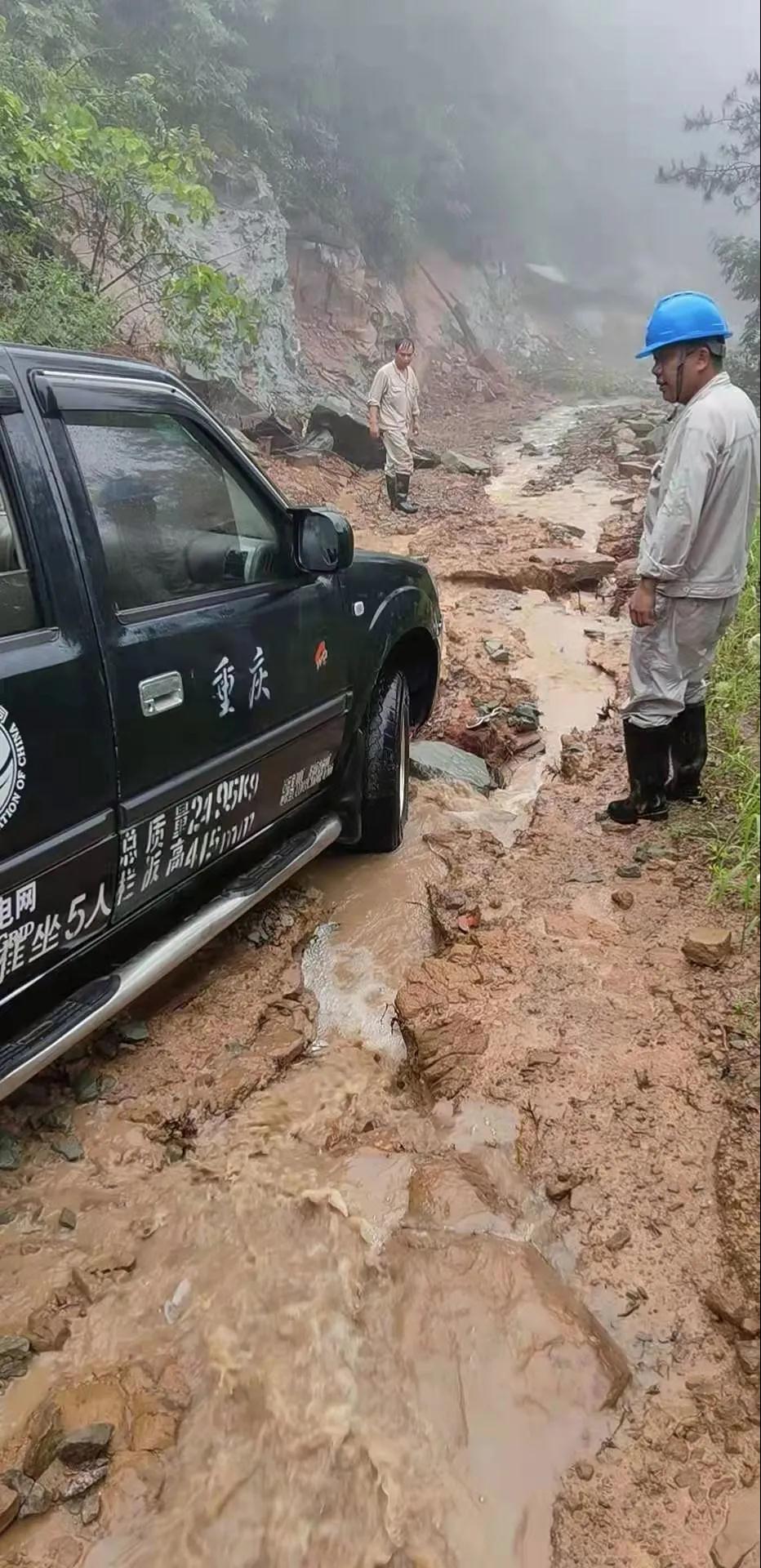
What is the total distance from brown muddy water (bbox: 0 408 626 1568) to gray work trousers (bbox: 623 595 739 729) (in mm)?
1658

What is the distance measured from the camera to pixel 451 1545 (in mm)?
1391

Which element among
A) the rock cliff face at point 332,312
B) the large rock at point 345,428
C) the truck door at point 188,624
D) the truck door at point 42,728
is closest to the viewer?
the truck door at point 42,728

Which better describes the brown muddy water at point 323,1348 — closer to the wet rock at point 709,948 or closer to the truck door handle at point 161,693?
the wet rock at point 709,948

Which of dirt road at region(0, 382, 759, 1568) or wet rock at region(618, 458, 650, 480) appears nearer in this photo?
dirt road at region(0, 382, 759, 1568)

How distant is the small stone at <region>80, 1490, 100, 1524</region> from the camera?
1.43m

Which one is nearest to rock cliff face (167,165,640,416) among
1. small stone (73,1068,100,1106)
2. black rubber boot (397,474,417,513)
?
black rubber boot (397,474,417,513)

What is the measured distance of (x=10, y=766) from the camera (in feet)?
5.67

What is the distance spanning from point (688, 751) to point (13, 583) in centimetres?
248

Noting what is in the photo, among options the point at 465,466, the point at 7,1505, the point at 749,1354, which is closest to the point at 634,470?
the point at 465,466

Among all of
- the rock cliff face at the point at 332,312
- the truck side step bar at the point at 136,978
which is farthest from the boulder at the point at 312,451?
the truck side step bar at the point at 136,978

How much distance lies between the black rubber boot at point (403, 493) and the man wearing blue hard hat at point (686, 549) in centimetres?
607

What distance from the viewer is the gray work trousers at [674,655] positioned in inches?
123

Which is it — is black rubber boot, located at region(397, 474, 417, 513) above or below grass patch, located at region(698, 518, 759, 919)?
above

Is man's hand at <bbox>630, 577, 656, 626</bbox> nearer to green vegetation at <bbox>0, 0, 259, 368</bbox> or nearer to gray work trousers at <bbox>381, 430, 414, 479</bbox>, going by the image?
green vegetation at <bbox>0, 0, 259, 368</bbox>
